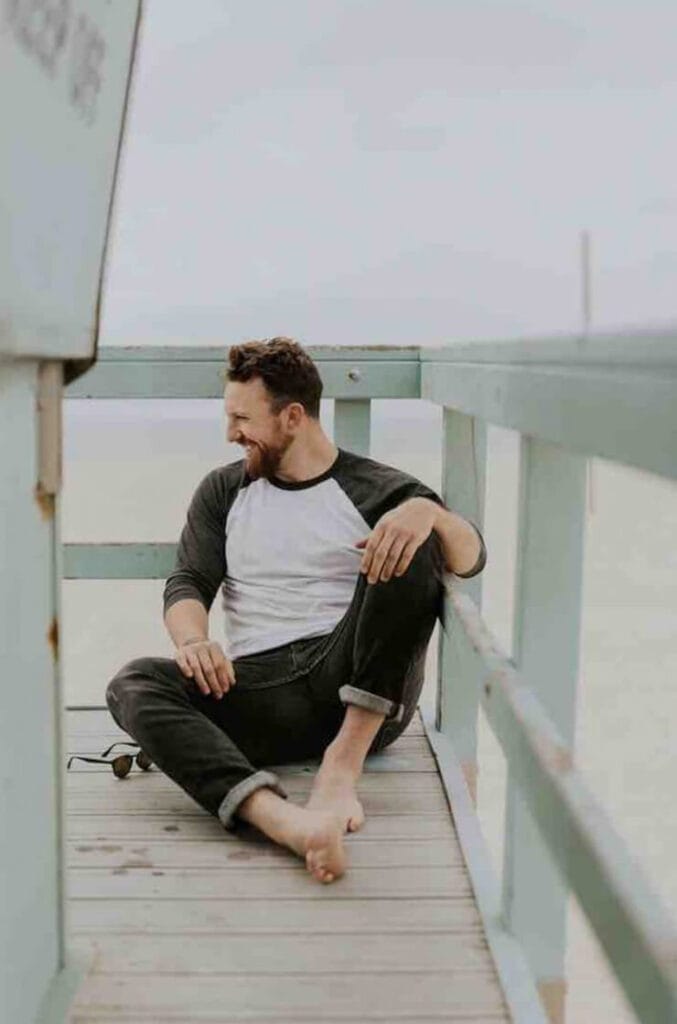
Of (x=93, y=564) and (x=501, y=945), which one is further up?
(x=93, y=564)

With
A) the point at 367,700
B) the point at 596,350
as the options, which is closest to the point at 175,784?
the point at 367,700

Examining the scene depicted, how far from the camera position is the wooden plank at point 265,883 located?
1.80m

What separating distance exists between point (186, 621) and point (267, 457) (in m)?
0.37

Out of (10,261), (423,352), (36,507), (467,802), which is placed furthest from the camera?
(423,352)

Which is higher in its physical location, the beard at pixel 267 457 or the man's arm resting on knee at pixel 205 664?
the beard at pixel 267 457

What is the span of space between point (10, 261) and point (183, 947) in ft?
A: 3.30

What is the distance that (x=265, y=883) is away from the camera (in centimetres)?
183

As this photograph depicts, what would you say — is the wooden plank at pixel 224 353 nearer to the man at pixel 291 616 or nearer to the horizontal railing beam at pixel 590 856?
the man at pixel 291 616

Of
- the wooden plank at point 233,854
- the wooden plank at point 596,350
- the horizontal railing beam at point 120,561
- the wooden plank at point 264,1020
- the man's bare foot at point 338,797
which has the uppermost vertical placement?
the wooden plank at point 596,350

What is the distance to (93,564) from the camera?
2.84 metres

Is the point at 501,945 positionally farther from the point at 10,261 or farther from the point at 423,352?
the point at 423,352

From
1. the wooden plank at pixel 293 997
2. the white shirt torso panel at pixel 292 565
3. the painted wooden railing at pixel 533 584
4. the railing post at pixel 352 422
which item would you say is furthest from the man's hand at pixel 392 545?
the railing post at pixel 352 422

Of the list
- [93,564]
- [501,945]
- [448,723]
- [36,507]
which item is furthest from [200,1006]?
[93,564]

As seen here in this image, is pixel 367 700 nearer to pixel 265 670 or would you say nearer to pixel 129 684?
pixel 265 670
